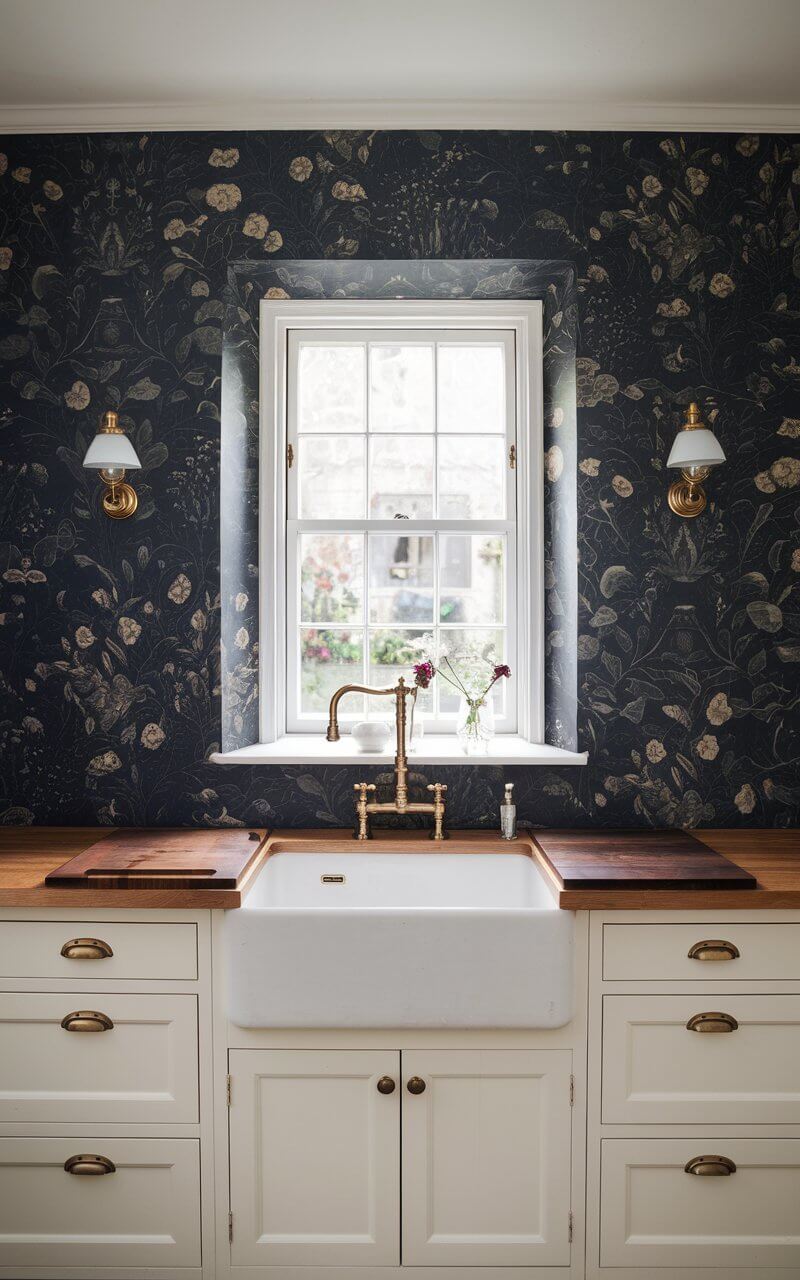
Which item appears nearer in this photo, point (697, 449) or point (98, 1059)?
point (98, 1059)

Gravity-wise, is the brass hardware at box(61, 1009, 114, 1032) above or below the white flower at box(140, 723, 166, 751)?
below

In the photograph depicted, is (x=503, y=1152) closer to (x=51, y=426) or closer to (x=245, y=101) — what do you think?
(x=51, y=426)

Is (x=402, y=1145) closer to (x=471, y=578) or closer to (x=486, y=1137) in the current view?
(x=486, y=1137)

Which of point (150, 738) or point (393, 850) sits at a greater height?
point (150, 738)

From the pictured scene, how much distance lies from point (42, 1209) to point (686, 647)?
212 cm

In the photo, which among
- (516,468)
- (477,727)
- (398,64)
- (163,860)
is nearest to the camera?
(163,860)

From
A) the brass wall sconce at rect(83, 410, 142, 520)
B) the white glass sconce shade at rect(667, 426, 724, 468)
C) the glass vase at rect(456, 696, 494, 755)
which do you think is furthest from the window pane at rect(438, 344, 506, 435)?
the brass wall sconce at rect(83, 410, 142, 520)

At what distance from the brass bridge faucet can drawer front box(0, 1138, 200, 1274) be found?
864 millimetres

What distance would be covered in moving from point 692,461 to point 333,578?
112 centimetres

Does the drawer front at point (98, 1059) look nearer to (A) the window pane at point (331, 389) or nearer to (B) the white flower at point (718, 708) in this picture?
(B) the white flower at point (718, 708)

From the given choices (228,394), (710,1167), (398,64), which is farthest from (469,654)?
(398,64)

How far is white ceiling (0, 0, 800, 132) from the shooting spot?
6.22ft

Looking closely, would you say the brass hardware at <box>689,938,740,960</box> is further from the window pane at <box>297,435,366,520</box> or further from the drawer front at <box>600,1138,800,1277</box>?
the window pane at <box>297,435,366,520</box>

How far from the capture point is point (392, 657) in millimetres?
2623
